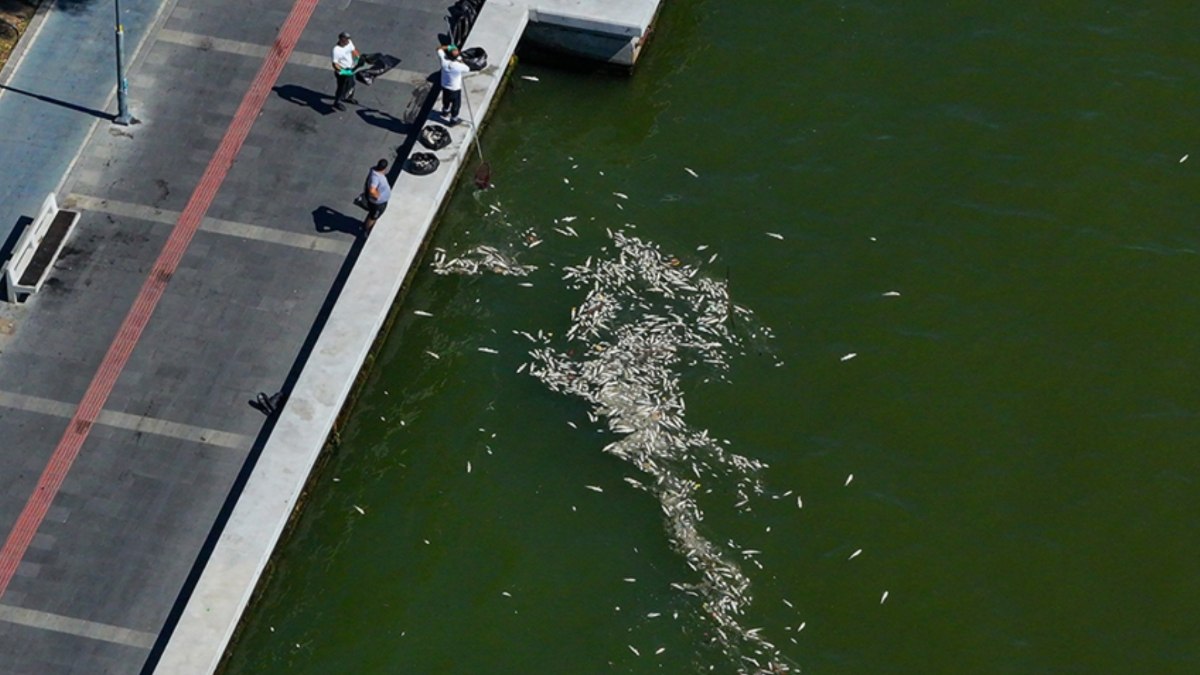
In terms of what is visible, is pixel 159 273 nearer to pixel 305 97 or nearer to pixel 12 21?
pixel 305 97

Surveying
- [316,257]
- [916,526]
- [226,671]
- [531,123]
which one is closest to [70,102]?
[316,257]

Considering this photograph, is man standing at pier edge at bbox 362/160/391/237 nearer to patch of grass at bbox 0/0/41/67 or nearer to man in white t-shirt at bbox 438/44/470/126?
man in white t-shirt at bbox 438/44/470/126

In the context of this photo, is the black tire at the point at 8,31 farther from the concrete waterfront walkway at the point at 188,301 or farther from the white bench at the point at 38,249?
the white bench at the point at 38,249

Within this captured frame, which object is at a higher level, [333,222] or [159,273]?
[333,222]

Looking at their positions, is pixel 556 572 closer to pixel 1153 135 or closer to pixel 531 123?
pixel 531 123

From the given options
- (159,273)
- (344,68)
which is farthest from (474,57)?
(159,273)

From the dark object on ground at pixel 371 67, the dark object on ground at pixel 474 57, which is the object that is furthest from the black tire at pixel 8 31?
the dark object on ground at pixel 474 57

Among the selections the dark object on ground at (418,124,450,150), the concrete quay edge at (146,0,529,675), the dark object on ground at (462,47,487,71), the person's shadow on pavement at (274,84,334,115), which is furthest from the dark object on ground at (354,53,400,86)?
the dark object on ground at (418,124,450,150)
